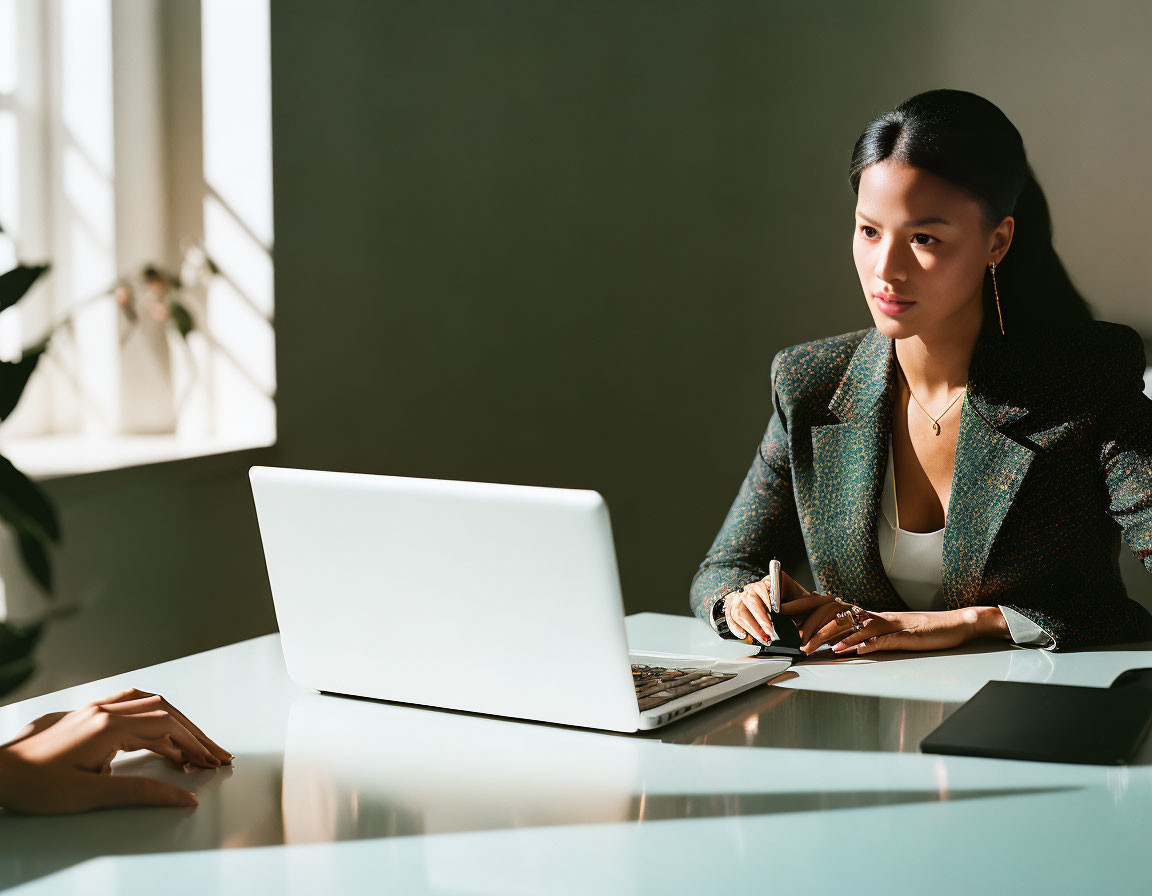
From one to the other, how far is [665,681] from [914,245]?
0.74m

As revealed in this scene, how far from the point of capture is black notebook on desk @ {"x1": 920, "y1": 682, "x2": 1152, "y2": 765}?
3.43 feet

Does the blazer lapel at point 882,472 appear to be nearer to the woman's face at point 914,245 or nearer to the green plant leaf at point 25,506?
the woman's face at point 914,245

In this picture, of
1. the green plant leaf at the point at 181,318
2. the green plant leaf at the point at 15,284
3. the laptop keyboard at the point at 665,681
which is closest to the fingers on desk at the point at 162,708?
the laptop keyboard at the point at 665,681

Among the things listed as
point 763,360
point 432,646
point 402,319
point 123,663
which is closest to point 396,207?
point 402,319

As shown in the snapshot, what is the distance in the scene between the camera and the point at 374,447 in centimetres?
323

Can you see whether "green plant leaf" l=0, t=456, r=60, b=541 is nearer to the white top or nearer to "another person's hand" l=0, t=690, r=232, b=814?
"another person's hand" l=0, t=690, r=232, b=814

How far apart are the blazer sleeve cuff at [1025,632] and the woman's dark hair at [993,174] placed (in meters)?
0.45

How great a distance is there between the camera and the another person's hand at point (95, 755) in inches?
37.3

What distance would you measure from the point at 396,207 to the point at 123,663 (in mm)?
1295

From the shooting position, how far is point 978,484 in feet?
5.48

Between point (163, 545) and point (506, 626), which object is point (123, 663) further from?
point (506, 626)

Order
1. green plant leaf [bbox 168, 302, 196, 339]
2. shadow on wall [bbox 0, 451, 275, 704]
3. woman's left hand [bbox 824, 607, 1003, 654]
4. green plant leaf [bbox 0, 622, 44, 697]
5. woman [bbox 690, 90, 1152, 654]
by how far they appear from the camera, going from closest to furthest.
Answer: green plant leaf [bbox 0, 622, 44, 697], woman's left hand [bbox 824, 607, 1003, 654], woman [bbox 690, 90, 1152, 654], shadow on wall [bbox 0, 451, 275, 704], green plant leaf [bbox 168, 302, 196, 339]

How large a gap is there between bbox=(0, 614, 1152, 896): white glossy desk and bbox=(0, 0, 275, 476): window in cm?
176

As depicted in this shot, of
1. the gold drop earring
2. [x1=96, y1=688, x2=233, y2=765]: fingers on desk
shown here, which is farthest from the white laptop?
the gold drop earring
